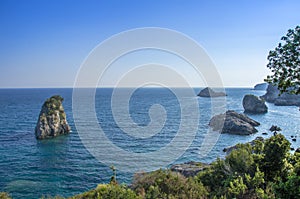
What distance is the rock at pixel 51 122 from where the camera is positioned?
209 feet

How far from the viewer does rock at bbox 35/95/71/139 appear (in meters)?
63.6

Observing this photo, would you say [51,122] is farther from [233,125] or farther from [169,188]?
[169,188]

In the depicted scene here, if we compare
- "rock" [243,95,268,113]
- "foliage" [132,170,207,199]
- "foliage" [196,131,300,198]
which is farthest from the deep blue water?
"rock" [243,95,268,113]

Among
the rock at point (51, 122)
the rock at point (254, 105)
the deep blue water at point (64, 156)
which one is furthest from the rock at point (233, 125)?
the rock at point (51, 122)

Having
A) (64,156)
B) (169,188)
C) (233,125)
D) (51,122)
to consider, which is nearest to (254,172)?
(169,188)

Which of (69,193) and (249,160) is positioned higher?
(249,160)

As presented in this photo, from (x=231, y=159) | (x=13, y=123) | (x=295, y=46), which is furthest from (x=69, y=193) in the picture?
(x=13, y=123)

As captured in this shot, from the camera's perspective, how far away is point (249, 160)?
2159 centimetres

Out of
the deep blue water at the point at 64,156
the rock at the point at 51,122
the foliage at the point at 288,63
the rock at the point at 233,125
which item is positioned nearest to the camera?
the foliage at the point at 288,63

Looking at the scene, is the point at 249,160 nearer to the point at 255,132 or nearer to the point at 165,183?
the point at 165,183

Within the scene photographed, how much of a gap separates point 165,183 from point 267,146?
963 centimetres

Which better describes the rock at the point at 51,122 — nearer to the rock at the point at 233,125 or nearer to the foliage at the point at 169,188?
the rock at the point at 233,125

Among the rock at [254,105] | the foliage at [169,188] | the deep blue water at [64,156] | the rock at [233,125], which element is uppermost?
the rock at [254,105]

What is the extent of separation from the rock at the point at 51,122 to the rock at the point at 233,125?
154 ft
